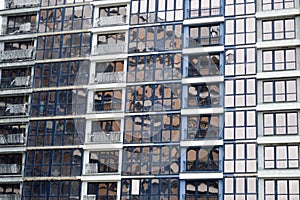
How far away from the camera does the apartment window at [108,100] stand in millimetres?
44656

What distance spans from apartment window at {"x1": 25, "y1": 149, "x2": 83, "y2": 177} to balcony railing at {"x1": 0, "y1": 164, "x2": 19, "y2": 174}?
100 centimetres

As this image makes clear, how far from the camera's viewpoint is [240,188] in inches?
1577

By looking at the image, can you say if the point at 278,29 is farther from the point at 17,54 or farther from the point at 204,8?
the point at 17,54

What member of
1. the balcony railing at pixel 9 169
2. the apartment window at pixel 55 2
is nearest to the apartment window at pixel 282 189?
the balcony railing at pixel 9 169

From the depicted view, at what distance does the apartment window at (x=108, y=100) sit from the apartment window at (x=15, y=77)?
18.1ft

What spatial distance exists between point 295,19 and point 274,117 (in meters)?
6.51

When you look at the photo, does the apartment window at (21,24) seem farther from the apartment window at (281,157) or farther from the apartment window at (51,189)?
the apartment window at (281,157)

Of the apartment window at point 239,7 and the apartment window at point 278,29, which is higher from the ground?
the apartment window at point 239,7

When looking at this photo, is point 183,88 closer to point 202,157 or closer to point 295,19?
point 202,157

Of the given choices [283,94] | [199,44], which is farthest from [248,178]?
[199,44]

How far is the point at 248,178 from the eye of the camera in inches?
1580

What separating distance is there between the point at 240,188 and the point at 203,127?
15.1 ft

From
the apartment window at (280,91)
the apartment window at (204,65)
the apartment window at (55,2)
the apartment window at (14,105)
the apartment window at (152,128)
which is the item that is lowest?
the apartment window at (152,128)

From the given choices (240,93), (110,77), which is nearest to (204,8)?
(240,93)
